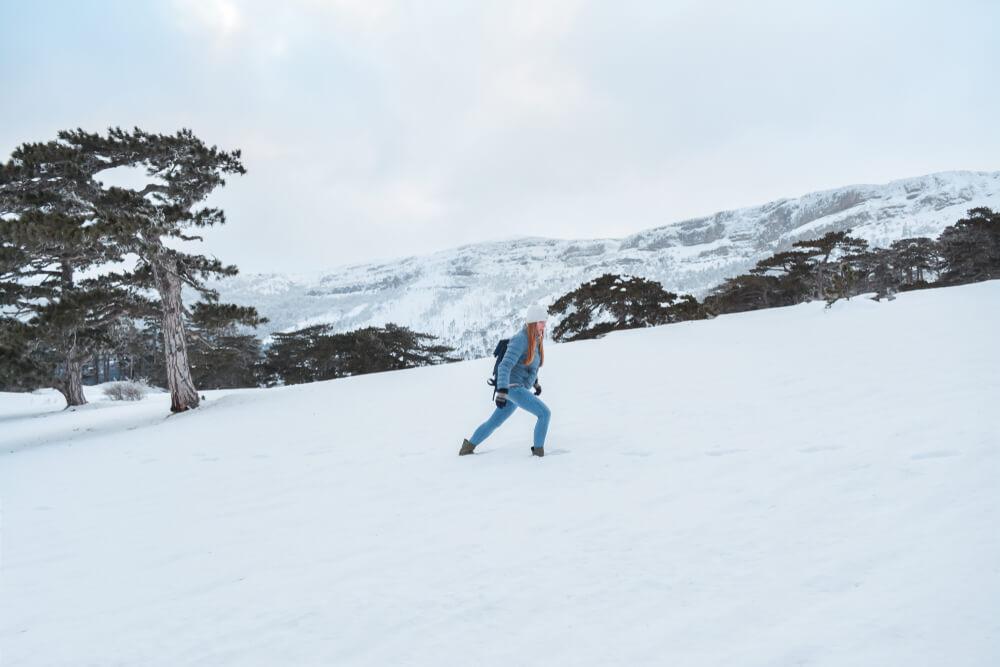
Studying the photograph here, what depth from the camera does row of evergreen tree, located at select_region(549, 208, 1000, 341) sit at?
27.3 meters

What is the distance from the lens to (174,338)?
1448 centimetres

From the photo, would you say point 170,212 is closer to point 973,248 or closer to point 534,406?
point 534,406

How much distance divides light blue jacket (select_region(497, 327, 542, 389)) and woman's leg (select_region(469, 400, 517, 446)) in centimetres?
28

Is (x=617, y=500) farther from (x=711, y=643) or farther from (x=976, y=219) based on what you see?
(x=976, y=219)

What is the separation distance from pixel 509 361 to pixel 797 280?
35.2 m

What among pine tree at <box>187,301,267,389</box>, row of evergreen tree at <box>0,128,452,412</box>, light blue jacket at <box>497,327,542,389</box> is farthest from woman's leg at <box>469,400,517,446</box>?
pine tree at <box>187,301,267,389</box>

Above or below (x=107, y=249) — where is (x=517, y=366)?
below

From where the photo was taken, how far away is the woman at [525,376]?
5672mm

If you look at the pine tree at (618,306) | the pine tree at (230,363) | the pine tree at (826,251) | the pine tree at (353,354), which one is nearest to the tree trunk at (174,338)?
the pine tree at (230,363)

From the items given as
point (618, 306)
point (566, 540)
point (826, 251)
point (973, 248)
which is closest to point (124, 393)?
point (618, 306)

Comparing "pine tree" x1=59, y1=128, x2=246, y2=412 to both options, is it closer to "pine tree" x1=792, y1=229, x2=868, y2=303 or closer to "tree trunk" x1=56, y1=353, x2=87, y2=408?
"tree trunk" x1=56, y1=353, x2=87, y2=408

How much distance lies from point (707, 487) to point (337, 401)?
10.5 meters

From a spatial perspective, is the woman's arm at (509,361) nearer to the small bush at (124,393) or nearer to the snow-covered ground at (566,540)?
the snow-covered ground at (566,540)

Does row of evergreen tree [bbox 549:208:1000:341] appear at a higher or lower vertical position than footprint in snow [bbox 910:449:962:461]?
higher
